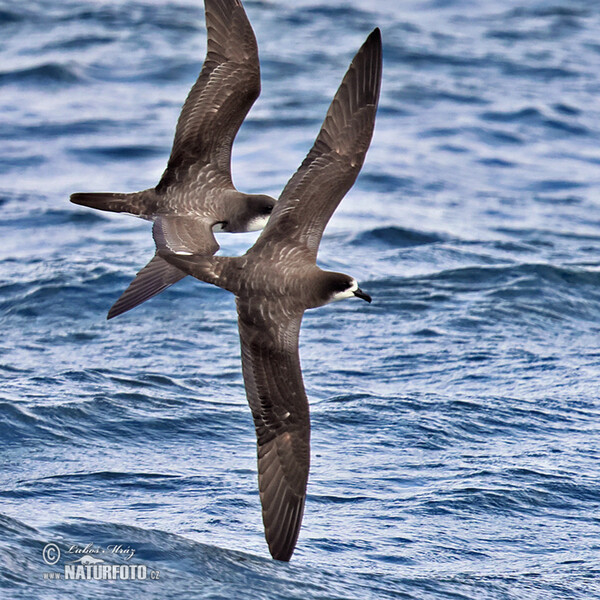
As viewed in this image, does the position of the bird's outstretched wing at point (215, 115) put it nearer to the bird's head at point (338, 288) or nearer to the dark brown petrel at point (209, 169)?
the dark brown petrel at point (209, 169)

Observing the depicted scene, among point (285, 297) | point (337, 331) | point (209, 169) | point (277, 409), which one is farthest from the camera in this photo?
point (337, 331)

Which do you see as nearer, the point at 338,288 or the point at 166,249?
the point at 338,288

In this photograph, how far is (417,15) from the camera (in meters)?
21.3

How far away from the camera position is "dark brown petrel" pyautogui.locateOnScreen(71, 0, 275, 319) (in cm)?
868

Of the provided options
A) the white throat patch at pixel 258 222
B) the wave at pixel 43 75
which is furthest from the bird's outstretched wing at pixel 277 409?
the wave at pixel 43 75

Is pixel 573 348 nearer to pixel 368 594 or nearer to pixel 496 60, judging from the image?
pixel 368 594

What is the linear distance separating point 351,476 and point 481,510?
2.94 ft

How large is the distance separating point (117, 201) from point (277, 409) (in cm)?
237

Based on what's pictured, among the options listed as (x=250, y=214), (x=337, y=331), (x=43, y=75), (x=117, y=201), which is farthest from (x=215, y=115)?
(x=43, y=75)

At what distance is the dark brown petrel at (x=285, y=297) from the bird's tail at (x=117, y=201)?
4.53ft
